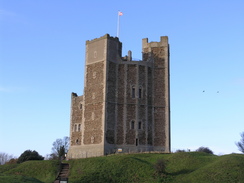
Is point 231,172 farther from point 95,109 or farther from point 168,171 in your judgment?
point 95,109

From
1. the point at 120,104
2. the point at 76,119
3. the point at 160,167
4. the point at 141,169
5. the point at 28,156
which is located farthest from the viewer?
the point at 28,156

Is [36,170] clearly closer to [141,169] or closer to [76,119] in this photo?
[141,169]

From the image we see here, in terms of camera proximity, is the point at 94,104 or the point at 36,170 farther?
the point at 94,104

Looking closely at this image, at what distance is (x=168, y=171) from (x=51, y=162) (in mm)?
14245

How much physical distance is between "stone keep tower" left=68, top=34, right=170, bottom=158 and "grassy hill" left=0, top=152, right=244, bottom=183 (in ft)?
19.2

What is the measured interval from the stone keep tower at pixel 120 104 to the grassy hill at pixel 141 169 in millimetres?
5866

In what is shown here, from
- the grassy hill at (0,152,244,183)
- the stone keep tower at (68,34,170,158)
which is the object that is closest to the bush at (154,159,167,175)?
the grassy hill at (0,152,244,183)

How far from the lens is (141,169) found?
39812 millimetres

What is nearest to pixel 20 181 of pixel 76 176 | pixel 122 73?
pixel 76 176

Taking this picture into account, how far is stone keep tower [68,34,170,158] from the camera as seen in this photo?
50719mm

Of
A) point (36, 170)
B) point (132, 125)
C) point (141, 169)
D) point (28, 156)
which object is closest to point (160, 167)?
point (141, 169)

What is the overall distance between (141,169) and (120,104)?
14097mm

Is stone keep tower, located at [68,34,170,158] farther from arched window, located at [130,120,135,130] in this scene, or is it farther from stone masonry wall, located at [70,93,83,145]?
stone masonry wall, located at [70,93,83,145]

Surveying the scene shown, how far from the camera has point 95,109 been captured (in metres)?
51.6
